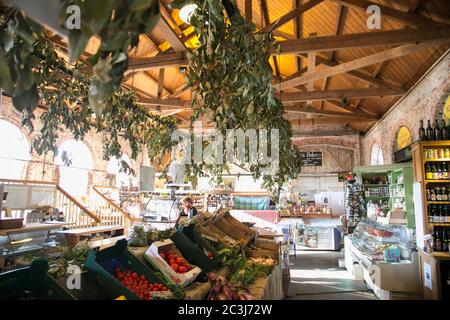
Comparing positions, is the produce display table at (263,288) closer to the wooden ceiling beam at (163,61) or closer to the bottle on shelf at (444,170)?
the bottle on shelf at (444,170)

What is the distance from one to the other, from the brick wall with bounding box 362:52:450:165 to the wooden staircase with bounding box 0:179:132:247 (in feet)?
20.0

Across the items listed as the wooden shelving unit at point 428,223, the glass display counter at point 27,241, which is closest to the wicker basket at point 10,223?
the glass display counter at point 27,241

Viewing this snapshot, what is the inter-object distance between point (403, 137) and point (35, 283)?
26.9ft

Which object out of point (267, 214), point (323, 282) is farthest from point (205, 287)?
point (267, 214)

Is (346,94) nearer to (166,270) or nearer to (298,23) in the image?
(298,23)

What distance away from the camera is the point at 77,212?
26.5 feet

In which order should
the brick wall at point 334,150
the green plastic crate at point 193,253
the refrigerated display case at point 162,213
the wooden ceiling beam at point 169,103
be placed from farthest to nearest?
the brick wall at point 334,150, the wooden ceiling beam at point 169,103, the refrigerated display case at point 162,213, the green plastic crate at point 193,253

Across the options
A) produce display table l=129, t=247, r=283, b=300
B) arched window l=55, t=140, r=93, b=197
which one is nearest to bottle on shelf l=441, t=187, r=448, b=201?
produce display table l=129, t=247, r=283, b=300

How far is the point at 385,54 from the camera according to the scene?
5.12m

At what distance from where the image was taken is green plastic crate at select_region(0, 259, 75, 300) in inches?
64.2

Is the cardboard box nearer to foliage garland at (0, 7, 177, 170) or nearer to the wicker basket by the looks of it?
foliage garland at (0, 7, 177, 170)

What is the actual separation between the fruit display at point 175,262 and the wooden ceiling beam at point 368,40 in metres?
3.90

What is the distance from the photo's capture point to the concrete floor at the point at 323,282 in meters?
5.69

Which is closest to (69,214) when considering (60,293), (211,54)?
(60,293)
